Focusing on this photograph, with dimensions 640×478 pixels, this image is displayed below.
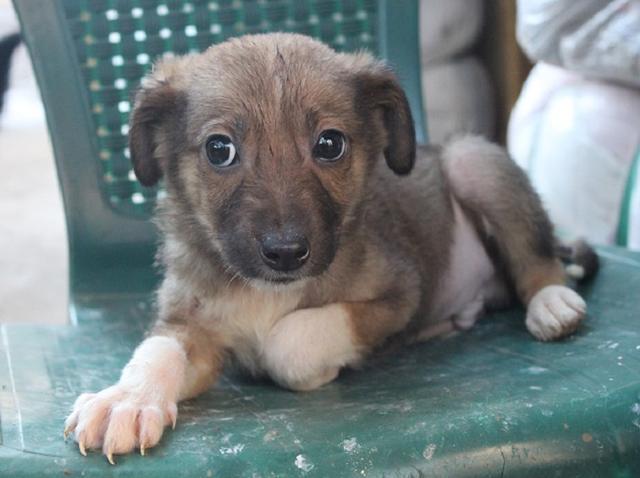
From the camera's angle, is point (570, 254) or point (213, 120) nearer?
point (213, 120)

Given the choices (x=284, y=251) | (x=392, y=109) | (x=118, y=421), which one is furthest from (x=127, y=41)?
(x=118, y=421)

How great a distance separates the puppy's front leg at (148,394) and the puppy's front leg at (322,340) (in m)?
0.15

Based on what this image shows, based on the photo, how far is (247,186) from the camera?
1.93m

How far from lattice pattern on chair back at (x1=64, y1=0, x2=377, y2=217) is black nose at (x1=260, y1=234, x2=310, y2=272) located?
1130 millimetres

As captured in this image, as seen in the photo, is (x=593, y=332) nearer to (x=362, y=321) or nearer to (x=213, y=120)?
(x=362, y=321)

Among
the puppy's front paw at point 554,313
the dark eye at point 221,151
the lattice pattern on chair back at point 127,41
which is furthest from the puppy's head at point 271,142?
the lattice pattern on chair back at point 127,41

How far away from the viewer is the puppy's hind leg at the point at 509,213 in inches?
101

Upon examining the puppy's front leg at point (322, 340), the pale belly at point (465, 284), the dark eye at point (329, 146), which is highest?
the dark eye at point (329, 146)

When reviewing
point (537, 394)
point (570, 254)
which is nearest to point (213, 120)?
point (537, 394)

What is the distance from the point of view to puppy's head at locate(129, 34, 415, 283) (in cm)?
189

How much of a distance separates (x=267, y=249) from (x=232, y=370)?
1.65 ft

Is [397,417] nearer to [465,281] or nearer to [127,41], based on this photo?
[465,281]

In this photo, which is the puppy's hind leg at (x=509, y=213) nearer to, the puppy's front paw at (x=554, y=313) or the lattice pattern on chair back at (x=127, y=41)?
the puppy's front paw at (x=554, y=313)

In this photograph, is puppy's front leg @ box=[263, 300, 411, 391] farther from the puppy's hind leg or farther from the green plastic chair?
the puppy's hind leg
